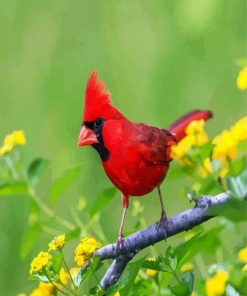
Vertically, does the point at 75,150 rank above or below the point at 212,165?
above

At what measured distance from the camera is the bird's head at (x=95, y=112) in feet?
3.41

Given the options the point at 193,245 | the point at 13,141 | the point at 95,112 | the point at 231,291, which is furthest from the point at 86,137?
the point at 231,291

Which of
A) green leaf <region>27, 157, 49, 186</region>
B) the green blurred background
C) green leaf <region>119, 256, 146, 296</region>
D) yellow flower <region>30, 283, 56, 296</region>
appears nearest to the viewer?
green leaf <region>119, 256, 146, 296</region>

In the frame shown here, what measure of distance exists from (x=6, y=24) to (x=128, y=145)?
1.14 m

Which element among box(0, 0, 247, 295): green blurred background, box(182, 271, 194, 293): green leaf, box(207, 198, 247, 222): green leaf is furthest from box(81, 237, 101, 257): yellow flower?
box(0, 0, 247, 295): green blurred background

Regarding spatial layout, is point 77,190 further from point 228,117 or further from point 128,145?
point 128,145

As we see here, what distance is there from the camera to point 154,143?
105 centimetres

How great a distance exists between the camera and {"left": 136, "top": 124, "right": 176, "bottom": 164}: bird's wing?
3.42 feet

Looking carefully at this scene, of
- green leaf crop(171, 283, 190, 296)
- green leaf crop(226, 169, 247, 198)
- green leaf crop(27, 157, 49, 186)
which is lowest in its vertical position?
green leaf crop(171, 283, 190, 296)

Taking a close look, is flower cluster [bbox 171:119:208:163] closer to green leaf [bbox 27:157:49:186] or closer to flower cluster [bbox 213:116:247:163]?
flower cluster [bbox 213:116:247:163]

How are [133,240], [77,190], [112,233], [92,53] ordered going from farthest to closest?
[92,53]
[77,190]
[112,233]
[133,240]

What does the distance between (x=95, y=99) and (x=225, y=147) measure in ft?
1.12

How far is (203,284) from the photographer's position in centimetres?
87

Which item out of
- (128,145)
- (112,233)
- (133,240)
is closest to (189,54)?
(112,233)
